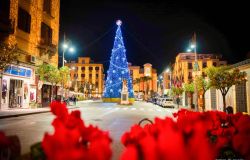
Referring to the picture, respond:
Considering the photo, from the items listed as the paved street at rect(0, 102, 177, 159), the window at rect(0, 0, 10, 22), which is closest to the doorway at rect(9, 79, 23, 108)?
the window at rect(0, 0, 10, 22)

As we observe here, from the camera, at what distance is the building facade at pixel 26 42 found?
2816 cm

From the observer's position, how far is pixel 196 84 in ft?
99.9

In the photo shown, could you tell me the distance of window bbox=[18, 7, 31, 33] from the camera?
3048cm

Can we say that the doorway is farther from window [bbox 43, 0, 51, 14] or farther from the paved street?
window [bbox 43, 0, 51, 14]

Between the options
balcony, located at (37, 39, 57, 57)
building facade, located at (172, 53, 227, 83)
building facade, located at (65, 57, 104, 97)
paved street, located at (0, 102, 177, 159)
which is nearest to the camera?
paved street, located at (0, 102, 177, 159)

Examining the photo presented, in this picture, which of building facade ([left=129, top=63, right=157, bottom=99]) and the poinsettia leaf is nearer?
the poinsettia leaf

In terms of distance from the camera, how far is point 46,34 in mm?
37875

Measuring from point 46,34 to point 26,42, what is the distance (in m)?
5.99

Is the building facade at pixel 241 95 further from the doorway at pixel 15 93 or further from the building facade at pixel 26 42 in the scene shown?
the doorway at pixel 15 93

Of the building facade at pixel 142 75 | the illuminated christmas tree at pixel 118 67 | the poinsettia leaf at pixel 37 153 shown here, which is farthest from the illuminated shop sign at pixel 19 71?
the building facade at pixel 142 75

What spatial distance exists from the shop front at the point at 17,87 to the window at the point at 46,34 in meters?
4.68

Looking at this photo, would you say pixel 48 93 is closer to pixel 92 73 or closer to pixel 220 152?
pixel 220 152

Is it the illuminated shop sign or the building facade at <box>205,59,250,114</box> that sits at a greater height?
the illuminated shop sign

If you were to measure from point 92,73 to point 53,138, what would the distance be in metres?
147
